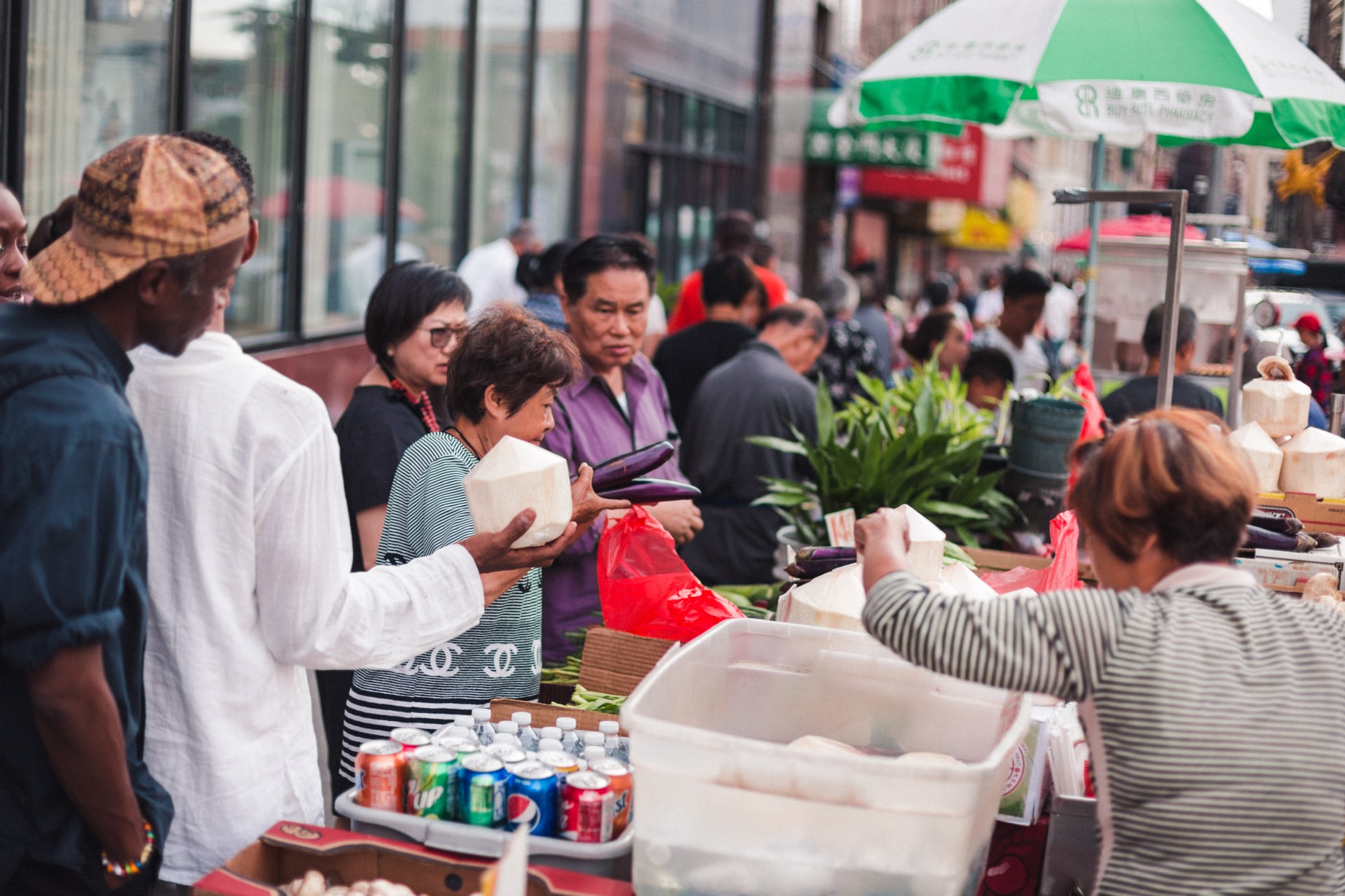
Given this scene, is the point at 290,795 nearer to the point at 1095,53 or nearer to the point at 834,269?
the point at 1095,53

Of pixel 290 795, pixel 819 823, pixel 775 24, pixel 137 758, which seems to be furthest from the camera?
pixel 775 24

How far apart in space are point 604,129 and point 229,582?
1218cm

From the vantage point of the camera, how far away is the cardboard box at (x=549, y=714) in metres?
2.58

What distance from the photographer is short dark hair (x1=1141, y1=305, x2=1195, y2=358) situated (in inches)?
214

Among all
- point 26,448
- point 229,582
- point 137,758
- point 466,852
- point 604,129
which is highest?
point 604,129

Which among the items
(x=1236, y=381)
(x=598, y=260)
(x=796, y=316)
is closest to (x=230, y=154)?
(x=598, y=260)

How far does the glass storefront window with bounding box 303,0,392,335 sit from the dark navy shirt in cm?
679

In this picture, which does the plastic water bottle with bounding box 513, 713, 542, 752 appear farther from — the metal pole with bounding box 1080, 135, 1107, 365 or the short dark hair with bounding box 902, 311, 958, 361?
the short dark hair with bounding box 902, 311, 958, 361

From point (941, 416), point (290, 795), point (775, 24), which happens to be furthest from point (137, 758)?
point (775, 24)

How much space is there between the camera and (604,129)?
13.7 metres

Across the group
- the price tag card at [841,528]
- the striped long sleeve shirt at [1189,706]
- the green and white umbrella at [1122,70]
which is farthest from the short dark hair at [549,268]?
the striped long sleeve shirt at [1189,706]

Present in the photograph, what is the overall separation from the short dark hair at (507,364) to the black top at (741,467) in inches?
93.8

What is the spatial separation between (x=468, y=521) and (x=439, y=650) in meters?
0.31

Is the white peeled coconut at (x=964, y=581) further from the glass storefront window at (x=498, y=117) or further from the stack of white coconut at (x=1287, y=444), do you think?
the glass storefront window at (x=498, y=117)
